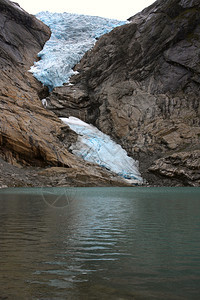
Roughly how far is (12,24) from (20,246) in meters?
81.6

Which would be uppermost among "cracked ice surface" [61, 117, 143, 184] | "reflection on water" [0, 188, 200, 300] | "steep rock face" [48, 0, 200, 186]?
"steep rock face" [48, 0, 200, 186]

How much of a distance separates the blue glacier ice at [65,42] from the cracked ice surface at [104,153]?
18354 mm

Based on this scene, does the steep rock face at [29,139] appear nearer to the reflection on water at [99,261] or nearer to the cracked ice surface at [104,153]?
the cracked ice surface at [104,153]

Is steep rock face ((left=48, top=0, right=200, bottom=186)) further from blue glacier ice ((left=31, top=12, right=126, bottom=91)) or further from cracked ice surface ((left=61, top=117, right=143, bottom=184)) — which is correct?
blue glacier ice ((left=31, top=12, right=126, bottom=91))

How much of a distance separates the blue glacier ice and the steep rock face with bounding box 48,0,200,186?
16.2 feet

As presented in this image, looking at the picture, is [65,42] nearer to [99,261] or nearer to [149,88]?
[149,88]

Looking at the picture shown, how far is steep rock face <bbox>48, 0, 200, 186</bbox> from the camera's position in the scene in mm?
57688

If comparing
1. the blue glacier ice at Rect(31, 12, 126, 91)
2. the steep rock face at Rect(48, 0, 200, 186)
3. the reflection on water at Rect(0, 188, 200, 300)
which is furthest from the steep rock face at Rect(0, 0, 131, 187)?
the reflection on water at Rect(0, 188, 200, 300)

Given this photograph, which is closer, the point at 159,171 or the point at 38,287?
the point at 38,287

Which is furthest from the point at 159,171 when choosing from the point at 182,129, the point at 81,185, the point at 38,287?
the point at 38,287

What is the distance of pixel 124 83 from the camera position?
67688mm

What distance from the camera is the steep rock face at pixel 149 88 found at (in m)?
57.7

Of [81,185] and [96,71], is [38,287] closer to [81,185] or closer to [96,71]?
[81,185]

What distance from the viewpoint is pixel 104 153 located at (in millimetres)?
56250
